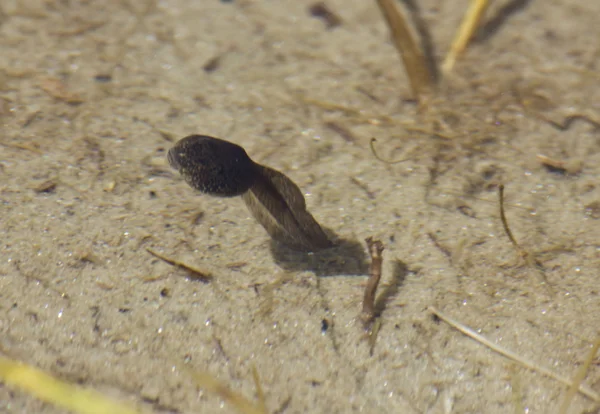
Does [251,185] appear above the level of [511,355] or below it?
above

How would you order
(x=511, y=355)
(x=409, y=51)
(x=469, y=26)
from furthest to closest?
(x=469, y=26) → (x=409, y=51) → (x=511, y=355)

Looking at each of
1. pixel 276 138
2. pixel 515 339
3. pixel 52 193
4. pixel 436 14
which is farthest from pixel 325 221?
pixel 436 14

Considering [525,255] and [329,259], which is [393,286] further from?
[525,255]

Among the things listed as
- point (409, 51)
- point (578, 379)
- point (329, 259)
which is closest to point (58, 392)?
point (329, 259)

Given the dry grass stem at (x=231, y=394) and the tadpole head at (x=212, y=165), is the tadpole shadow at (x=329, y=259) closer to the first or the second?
the tadpole head at (x=212, y=165)

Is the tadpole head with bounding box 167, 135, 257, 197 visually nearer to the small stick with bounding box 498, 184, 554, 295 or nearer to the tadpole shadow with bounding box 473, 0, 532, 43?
the small stick with bounding box 498, 184, 554, 295

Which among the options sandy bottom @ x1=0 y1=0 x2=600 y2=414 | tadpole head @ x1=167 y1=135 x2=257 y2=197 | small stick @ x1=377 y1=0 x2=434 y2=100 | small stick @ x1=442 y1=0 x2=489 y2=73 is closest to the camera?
sandy bottom @ x1=0 y1=0 x2=600 y2=414

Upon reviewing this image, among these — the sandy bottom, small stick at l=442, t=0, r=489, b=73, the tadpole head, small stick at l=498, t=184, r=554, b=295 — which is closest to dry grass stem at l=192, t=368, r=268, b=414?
the sandy bottom
